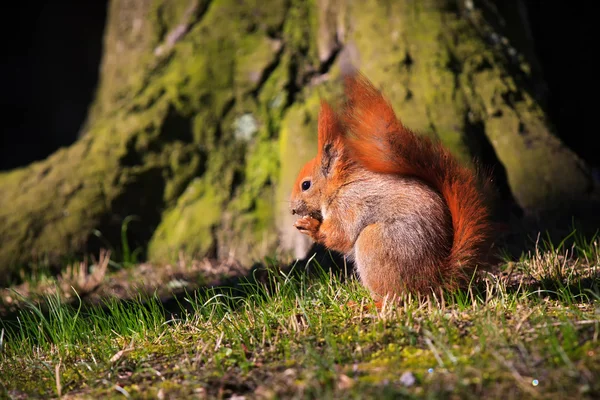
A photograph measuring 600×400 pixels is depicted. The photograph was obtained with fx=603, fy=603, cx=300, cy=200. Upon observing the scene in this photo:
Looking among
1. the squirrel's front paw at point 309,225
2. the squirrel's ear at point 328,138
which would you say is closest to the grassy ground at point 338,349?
the squirrel's front paw at point 309,225

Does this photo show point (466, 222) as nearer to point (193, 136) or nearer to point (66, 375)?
point (66, 375)

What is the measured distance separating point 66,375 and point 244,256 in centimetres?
194

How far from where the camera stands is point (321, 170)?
2.68 metres

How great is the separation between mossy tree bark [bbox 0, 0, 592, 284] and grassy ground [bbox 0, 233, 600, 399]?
144cm

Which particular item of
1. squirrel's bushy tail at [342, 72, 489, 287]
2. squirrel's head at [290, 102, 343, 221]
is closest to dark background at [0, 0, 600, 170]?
squirrel's head at [290, 102, 343, 221]

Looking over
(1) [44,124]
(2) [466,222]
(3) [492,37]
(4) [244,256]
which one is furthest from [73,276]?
(1) [44,124]

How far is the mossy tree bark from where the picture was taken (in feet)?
12.6

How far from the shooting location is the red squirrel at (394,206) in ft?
7.42

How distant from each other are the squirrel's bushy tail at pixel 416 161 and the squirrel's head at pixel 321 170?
0.50ft

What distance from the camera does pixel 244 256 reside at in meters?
3.93

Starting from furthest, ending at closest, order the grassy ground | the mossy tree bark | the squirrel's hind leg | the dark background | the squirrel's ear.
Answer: the dark background → the mossy tree bark → the squirrel's ear → the squirrel's hind leg → the grassy ground

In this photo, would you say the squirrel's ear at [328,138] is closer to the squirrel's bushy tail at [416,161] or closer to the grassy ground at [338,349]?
the squirrel's bushy tail at [416,161]

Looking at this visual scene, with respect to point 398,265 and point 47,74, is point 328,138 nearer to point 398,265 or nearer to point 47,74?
point 398,265

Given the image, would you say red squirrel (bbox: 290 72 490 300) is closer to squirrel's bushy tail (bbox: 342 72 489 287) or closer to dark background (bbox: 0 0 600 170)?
squirrel's bushy tail (bbox: 342 72 489 287)
